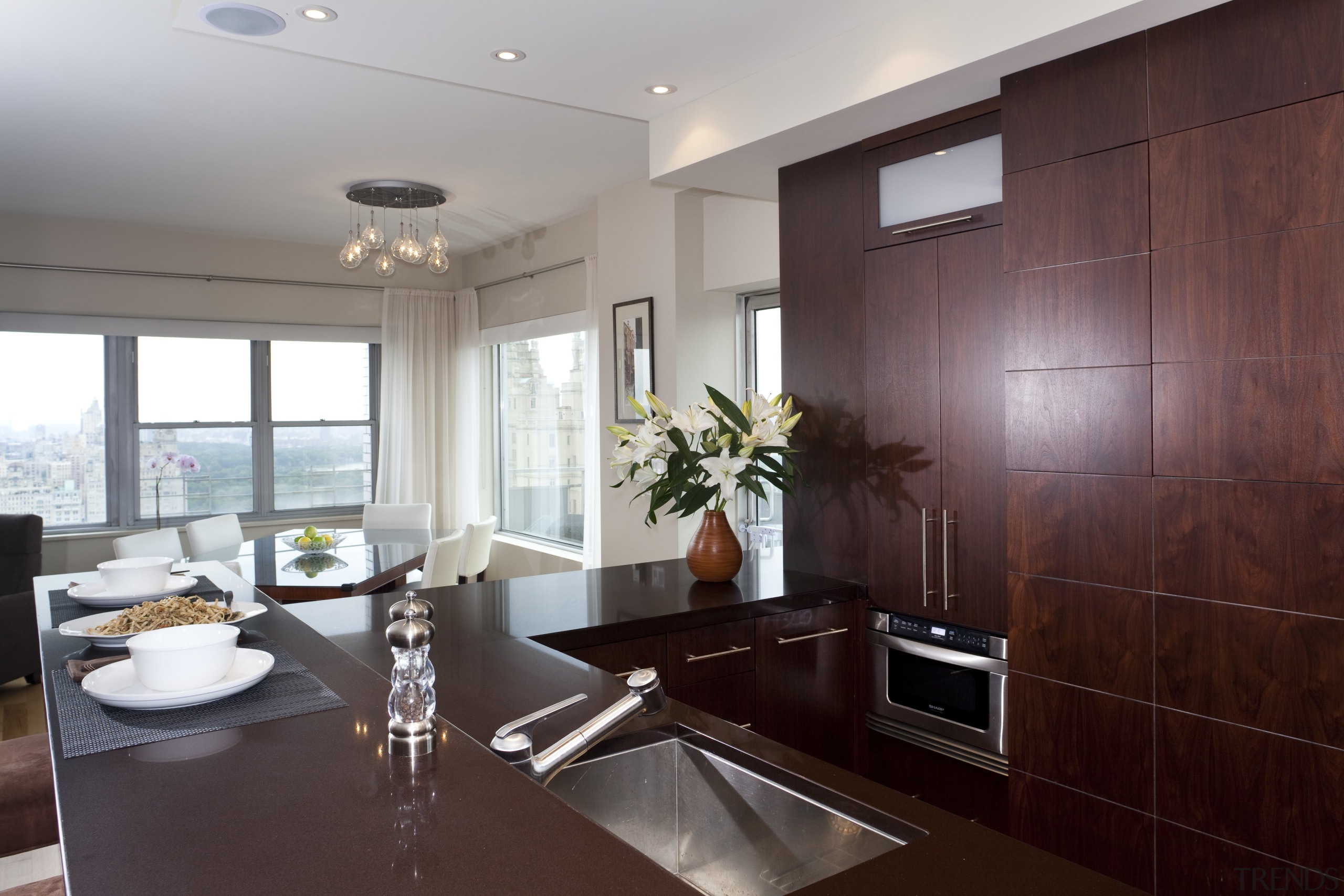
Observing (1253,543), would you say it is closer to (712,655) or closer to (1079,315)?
(1079,315)

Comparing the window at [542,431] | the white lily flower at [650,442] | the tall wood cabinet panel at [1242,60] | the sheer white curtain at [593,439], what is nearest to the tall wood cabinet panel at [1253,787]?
the tall wood cabinet panel at [1242,60]

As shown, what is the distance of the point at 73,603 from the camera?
190 centimetres

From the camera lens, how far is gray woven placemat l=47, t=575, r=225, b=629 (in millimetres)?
1776

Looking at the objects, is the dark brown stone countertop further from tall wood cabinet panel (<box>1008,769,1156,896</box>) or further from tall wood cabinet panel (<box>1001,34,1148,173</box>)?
tall wood cabinet panel (<box>1001,34,1148,173</box>)

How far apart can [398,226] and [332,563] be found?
102 inches

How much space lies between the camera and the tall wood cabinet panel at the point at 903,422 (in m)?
2.52

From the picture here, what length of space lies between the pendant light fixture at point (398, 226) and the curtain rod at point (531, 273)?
64cm

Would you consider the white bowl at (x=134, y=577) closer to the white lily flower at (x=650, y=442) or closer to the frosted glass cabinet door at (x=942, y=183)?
the white lily flower at (x=650, y=442)

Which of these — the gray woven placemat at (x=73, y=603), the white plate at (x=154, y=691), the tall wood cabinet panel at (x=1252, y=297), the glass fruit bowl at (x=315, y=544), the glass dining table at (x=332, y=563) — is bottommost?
the glass dining table at (x=332, y=563)

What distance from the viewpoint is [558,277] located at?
5852mm

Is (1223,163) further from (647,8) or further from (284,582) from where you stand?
(284,582)

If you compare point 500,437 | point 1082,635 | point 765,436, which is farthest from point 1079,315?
point 500,437


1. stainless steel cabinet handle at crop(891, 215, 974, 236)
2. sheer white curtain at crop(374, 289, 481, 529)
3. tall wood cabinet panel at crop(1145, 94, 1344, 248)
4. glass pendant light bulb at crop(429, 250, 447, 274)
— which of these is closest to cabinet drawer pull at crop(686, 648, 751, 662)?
stainless steel cabinet handle at crop(891, 215, 974, 236)

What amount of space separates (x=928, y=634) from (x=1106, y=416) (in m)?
0.83
